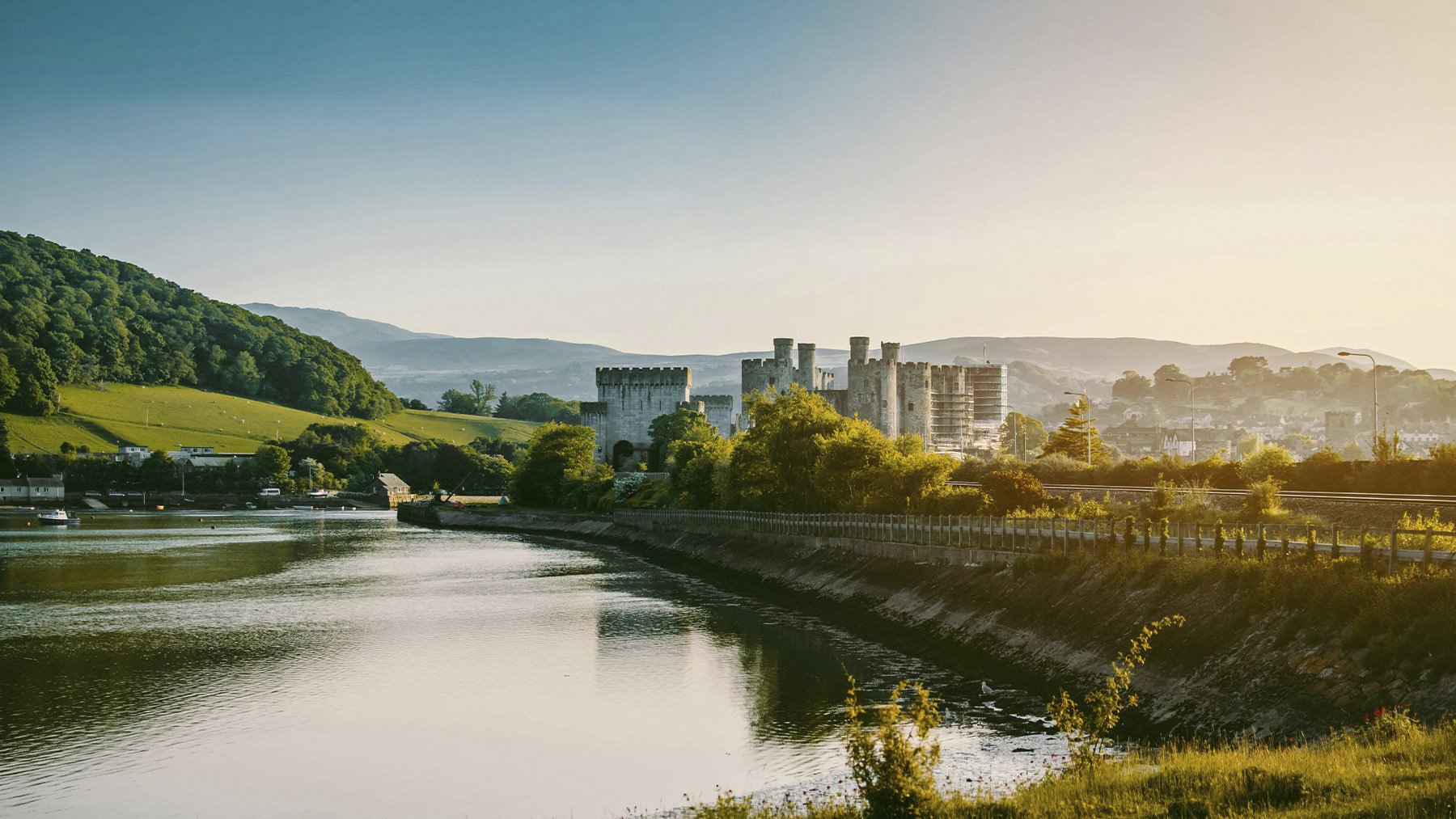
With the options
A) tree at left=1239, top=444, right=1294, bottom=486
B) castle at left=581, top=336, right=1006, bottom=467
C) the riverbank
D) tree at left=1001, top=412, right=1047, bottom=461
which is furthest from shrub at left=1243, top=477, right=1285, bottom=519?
tree at left=1001, top=412, right=1047, bottom=461

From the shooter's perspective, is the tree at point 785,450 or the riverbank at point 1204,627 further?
the tree at point 785,450

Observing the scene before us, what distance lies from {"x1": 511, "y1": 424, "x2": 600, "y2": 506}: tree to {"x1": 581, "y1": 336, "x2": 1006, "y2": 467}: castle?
290 centimetres

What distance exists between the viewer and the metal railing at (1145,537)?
1128 inches

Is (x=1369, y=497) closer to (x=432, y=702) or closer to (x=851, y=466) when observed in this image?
(x=851, y=466)

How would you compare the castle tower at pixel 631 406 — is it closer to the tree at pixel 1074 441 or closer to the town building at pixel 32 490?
the tree at pixel 1074 441

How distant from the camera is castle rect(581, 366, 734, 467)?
155 meters

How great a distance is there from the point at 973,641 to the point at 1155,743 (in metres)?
13.4

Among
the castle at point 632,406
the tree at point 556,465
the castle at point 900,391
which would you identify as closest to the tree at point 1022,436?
the castle at point 900,391

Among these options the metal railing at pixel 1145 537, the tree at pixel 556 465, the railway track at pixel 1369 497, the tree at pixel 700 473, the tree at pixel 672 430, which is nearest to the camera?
the metal railing at pixel 1145 537

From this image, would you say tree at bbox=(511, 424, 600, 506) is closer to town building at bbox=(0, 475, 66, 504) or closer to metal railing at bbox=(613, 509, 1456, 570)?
metal railing at bbox=(613, 509, 1456, 570)

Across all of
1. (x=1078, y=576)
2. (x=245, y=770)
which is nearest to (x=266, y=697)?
(x=245, y=770)

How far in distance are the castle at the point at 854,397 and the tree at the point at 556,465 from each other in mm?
2901

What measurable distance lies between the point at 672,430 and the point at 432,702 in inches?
4288

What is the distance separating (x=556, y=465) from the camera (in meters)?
154
